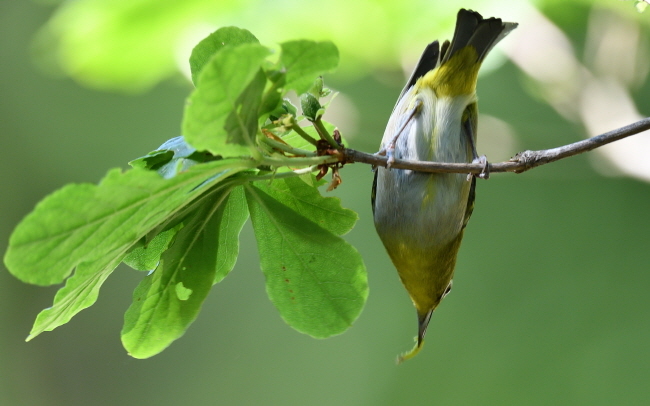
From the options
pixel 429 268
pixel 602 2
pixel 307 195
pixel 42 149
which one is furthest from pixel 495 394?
pixel 42 149

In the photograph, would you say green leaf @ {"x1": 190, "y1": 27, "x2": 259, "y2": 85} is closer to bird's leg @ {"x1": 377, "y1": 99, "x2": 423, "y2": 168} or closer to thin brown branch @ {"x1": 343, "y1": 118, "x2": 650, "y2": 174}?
thin brown branch @ {"x1": 343, "y1": 118, "x2": 650, "y2": 174}

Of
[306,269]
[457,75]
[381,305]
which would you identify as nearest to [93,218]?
[306,269]

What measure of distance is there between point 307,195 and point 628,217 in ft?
8.85

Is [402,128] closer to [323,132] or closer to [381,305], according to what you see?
[323,132]

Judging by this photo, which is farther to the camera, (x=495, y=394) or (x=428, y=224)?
(x=495, y=394)

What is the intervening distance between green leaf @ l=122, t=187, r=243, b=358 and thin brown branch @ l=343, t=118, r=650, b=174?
0.13m

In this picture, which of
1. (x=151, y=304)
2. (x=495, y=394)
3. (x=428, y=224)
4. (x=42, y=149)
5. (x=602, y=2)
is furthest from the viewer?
(x=42, y=149)

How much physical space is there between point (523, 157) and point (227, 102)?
29 cm

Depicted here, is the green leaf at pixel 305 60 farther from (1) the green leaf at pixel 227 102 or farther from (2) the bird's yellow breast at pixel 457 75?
(2) the bird's yellow breast at pixel 457 75

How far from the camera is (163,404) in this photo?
272 cm

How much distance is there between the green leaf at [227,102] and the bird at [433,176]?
1.01 ft

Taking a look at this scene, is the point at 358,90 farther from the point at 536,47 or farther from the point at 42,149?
the point at 42,149

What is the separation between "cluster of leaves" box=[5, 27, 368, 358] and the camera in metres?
0.36

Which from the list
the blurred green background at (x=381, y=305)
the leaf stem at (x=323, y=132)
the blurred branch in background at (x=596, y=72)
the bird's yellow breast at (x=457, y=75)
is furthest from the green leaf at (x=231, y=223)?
the blurred green background at (x=381, y=305)
